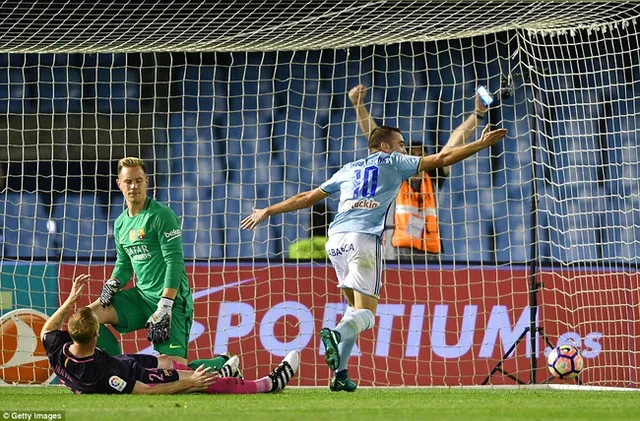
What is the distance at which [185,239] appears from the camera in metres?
12.5

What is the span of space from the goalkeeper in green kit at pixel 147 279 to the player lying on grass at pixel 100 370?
0.45 metres

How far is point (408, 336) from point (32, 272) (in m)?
3.36

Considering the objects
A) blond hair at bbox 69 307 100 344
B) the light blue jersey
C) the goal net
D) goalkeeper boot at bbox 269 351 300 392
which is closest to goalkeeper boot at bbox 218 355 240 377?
goalkeeper boot at bbox 269 351 300 392

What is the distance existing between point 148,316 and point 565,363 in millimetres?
3461

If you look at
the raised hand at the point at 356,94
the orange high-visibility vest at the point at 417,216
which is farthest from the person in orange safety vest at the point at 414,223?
the raised hand at the point at 356,94

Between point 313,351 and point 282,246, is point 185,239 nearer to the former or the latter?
point 282,246

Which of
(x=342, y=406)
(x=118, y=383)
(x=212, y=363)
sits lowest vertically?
(x=342, y=406)

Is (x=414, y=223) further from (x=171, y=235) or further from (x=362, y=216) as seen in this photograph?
(x=171, y=235)

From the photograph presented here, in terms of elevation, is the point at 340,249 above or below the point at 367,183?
below

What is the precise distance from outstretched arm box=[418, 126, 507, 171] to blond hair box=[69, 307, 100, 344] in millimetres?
2545

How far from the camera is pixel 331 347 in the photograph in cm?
771

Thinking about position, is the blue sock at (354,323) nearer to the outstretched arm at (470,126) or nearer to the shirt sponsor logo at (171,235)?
the shirt sponsor logo at (171,235)

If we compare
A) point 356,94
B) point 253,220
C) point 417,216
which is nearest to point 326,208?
point 417,216

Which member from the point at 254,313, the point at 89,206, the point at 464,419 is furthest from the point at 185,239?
the point at 464,419
